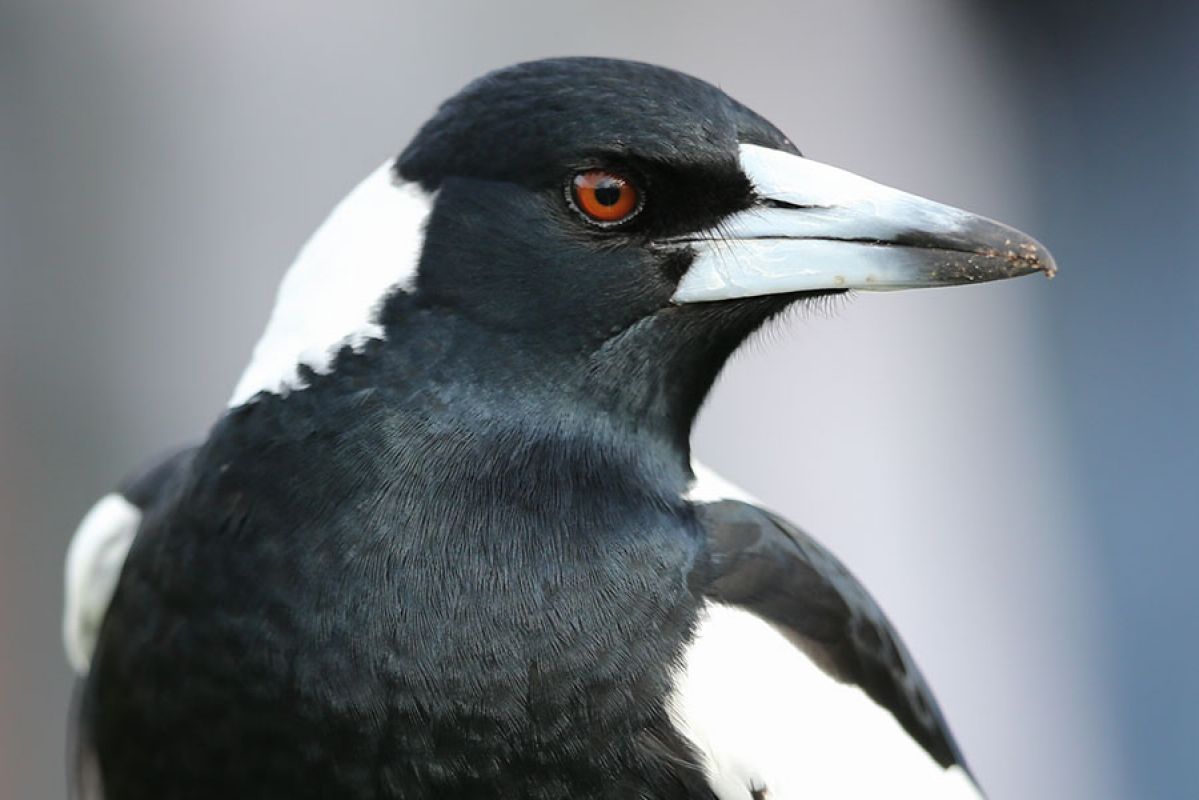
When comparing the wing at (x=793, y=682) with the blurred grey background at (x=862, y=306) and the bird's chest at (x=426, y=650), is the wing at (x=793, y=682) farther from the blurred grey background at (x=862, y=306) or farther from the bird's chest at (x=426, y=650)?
the blurred grey background at (x=862, y=306)

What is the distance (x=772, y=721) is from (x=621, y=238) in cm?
36

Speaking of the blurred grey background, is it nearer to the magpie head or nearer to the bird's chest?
the magpie head

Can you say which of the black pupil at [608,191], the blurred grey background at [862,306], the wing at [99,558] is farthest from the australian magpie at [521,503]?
the blurred grey background at [862,306]

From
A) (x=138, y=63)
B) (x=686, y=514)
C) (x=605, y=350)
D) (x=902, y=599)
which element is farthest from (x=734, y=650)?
(x=138, y=63)

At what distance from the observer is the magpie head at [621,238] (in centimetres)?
101

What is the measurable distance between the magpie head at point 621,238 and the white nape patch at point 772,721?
18cm

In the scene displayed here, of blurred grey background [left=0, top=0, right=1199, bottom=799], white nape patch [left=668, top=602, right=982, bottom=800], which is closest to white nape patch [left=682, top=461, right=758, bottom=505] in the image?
white nape patch [left=668, top=602, right=982, bottom=800]

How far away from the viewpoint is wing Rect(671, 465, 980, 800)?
98cm

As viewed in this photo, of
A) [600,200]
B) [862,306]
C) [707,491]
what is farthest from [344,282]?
[862,306]

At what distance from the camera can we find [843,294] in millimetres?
1098

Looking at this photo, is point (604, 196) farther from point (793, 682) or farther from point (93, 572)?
point (93, 572)

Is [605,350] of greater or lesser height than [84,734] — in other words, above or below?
above

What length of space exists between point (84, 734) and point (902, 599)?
6.14 feet

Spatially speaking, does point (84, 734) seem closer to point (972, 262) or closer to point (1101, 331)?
point (972, 262)
